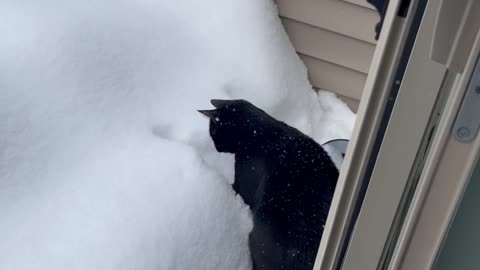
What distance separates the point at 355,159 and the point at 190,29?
173cm

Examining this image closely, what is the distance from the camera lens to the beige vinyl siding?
2262mm

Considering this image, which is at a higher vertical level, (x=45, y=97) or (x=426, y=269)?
(x=426, y=269)

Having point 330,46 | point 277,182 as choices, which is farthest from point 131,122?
point 330,46

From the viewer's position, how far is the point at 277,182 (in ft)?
5.62

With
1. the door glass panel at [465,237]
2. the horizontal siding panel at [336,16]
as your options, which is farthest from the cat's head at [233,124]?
the door glass panel at [465,237]

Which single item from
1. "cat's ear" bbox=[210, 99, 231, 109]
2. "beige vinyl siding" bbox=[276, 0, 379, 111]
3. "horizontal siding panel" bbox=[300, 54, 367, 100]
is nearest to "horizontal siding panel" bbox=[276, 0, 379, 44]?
"beige vinyl siding" bbox=[276, 0, 379, 111]

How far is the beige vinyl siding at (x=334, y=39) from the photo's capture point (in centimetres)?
226

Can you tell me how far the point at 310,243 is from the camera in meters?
1.62

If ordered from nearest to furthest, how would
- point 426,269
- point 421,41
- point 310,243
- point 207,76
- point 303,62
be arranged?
1. point 421,41
2. point 426,269
3. point 310,243
4. point 207,76
5. point 303,62

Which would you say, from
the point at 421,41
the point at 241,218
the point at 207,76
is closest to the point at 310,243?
the point at 241,218

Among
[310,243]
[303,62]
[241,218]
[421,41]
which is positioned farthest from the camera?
[303,62]

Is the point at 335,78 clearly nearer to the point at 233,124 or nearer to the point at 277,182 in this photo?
the point at 233,124

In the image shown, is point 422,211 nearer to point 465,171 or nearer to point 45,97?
point 465,171

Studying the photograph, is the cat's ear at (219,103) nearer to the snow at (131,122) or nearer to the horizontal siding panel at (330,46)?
the snow at (131,122)
